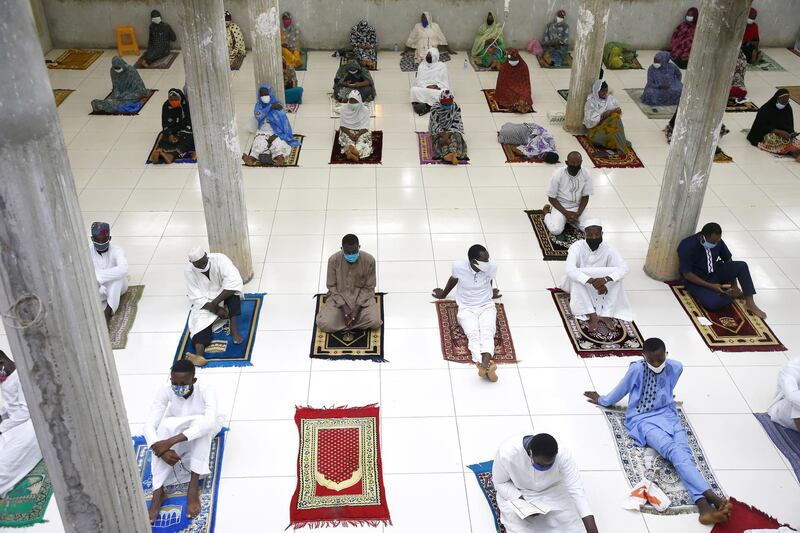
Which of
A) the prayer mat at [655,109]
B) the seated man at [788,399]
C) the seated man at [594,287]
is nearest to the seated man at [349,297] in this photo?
the seated man at [594,287]

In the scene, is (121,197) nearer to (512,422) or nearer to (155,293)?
(155,293)

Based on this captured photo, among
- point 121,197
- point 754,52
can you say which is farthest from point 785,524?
point 754,52

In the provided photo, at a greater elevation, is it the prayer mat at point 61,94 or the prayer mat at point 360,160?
the prayer mat at point 61,94

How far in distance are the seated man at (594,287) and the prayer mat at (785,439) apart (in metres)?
1.37

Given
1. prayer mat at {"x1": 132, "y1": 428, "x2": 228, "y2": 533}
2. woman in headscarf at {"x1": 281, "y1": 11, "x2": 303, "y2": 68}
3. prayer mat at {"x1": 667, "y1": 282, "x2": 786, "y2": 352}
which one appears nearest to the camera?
prayer mat at {"x1": 132, "y1": 428, "x2": 228, "y2": 533}

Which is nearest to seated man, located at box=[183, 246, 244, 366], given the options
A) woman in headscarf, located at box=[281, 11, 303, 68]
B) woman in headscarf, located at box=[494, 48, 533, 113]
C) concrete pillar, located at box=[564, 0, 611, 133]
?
concrete pillar, located at box=[564, 0, 611, 133]

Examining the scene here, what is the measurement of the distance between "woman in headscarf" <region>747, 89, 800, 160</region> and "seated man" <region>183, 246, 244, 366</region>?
685 centimetres

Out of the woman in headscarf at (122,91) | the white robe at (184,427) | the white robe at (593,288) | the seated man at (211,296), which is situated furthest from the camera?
the woman in headscarf at (122,91)

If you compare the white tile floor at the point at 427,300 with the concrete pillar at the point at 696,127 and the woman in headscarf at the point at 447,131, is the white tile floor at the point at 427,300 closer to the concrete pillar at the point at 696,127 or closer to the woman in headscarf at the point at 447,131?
the woman in headscarf at the point at 447,131

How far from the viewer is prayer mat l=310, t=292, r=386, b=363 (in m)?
5.79

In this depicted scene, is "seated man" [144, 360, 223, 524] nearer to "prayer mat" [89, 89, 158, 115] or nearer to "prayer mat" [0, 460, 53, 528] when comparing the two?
"prayer mat" [0, 460, 53, 528]

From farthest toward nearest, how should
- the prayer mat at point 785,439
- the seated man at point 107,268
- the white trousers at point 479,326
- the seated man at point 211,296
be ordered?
the seated man at point 107,268, the seated man at point 211,296, the white trousers at point 479,326, the prayer mat at point 785,439

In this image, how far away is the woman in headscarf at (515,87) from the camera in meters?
10.1

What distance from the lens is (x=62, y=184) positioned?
8.48 ft
